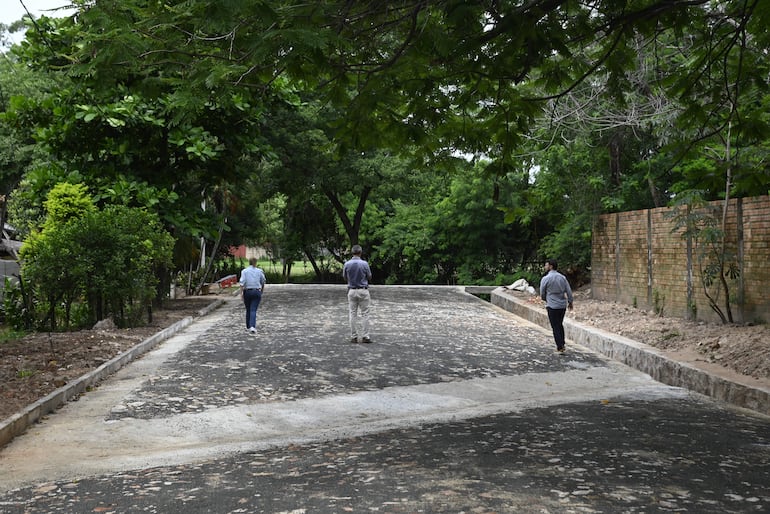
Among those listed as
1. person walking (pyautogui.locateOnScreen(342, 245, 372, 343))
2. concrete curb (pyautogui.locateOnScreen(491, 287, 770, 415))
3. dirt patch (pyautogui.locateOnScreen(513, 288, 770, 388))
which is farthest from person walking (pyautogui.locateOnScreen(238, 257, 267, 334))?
dirt patch (pyautogui.locateOnScreen(513, 288, 770, 388))

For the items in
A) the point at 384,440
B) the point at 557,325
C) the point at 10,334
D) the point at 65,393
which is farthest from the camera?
the point at 10,334

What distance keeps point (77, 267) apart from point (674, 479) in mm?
12285

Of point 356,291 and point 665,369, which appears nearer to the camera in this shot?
point 665,369

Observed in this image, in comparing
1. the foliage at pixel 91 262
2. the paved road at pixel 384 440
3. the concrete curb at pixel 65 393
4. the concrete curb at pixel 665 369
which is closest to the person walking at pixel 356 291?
the paved road at pixel 384 440

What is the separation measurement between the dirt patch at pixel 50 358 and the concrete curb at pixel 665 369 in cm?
815

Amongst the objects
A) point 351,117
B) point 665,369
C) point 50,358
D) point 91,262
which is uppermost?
point 351,117

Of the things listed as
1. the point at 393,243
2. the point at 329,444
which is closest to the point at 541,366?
the point at 329,444

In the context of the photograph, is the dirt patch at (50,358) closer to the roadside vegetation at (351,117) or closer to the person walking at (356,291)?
the roadside vegetation at (351,117)

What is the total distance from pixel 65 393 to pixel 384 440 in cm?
441

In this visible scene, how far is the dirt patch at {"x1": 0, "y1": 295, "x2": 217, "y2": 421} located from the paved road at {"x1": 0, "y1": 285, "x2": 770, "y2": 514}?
533 millimetres

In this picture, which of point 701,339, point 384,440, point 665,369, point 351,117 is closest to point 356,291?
point 665,369

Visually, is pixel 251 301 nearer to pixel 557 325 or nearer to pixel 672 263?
pixel 557 325

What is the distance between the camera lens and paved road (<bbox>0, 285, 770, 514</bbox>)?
5.42 metres

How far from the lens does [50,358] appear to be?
11.7 m
